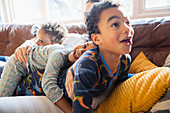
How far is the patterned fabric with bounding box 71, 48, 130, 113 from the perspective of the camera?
0.88 meters

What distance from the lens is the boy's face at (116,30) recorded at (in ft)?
2.90

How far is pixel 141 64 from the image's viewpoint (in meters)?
1.48

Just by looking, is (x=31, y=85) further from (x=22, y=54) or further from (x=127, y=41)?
(x=127, y=41)

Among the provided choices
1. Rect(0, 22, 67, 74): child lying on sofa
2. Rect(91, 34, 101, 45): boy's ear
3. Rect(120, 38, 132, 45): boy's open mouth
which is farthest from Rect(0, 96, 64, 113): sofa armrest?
Rect(120, 38, 132, 45): boy's open mouth

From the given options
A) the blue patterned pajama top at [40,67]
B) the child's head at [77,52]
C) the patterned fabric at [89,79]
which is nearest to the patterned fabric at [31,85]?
the blue patterned pajama top at [40,67]

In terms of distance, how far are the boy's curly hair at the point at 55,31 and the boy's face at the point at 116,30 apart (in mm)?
687

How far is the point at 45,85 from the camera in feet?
3.70

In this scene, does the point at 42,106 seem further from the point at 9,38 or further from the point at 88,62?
the point at 9,38

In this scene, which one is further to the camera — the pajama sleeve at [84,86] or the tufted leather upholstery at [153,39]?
the tufted leather upholstery at [153,39]

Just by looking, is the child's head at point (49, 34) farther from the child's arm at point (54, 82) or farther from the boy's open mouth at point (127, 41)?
the boy's open mouth at point (127, 41)

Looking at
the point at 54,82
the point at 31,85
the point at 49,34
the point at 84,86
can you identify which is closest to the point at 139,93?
the point at 84,86

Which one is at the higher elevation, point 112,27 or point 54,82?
point 112,27

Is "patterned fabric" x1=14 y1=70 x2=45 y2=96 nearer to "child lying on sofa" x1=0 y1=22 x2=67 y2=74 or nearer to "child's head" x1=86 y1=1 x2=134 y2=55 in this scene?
"child lying on sofa" x1=0 y1=22 x2=67 y2=74

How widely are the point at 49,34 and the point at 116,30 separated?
787 millimetres
